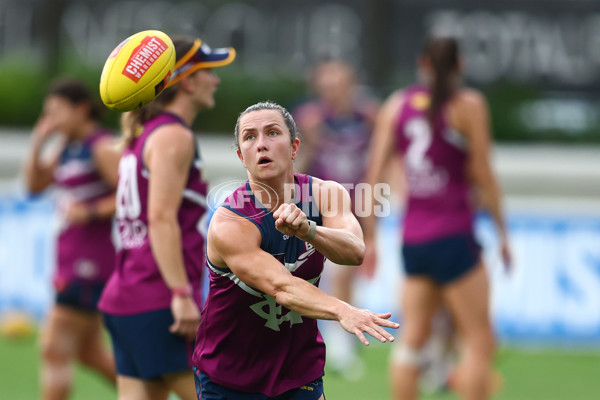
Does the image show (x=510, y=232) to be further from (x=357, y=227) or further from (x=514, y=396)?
(x=357, y=227)

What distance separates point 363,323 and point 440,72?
3.45 m

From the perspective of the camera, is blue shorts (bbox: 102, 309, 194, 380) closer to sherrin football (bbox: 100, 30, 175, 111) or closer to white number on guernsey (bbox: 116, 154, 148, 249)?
white number on guernsey (bbox: 116, 154, 148, 249)

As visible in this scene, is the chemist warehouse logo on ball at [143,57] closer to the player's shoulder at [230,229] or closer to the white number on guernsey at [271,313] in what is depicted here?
the player's shoulder at [230,229]

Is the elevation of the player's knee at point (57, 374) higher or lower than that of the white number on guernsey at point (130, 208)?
lower

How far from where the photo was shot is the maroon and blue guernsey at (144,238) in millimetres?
5004

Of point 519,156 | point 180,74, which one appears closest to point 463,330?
point 180,74

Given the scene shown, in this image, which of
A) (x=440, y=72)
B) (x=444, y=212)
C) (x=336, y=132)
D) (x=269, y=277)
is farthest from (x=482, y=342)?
(x=336, y=132)

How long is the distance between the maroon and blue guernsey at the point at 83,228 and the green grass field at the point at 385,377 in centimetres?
143

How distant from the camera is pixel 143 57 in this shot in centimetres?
422

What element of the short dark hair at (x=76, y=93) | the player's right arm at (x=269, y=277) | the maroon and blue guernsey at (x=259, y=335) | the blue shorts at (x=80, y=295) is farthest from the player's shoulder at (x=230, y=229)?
the short dark hair at (x=76, y=93)

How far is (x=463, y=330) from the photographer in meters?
6.64

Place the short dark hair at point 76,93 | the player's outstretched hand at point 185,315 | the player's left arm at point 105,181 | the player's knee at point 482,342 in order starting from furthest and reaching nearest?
the short dark hair at point 76,93
the player's left arm at point 105,181
the player's knee at point 482,342
the player's outstretched hand at point 185,315

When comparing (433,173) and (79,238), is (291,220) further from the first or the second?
(79,238)

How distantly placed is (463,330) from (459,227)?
26.6 inches
